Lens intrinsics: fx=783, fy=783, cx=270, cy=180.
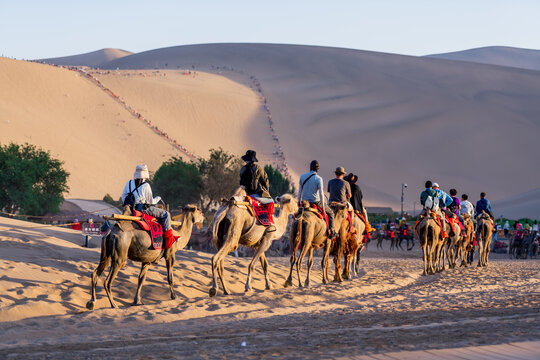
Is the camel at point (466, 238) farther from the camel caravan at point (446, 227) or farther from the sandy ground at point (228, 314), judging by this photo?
the sandy ground at point (228, 314)

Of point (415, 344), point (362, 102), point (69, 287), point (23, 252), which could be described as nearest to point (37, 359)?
point (415, 344)

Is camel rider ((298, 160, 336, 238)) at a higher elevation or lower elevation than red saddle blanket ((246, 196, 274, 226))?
higher

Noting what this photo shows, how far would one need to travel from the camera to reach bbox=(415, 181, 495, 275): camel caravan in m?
20.8

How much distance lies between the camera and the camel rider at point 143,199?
43.4 ft

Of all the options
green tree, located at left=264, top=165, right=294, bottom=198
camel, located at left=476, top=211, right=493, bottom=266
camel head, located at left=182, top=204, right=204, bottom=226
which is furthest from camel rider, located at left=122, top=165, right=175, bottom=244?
green tree, located at left=264, top=165, right=294, bottom=198

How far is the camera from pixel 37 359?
26.8 ft

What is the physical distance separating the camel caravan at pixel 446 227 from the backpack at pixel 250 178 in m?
5.95

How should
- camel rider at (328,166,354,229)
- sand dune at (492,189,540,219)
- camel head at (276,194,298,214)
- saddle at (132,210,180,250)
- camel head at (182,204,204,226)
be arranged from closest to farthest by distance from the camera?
1. saddle at (132,210,180,250)
2. camel head at (182,204,204,226)
3. camel head at (276,194,298,214)
4. camel rider at (328,166,354,229)
5. sand dune at (492,189,540,219)

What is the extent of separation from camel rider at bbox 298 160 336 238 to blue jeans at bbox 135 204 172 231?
3933 mm

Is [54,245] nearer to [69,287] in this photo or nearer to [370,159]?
[69,287]

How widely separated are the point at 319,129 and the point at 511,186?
83.1 feet

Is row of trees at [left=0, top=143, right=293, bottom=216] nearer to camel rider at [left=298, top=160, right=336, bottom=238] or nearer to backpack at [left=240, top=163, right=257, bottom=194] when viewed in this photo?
camel rider at [left=298, top=160, right=336, bottom=238]

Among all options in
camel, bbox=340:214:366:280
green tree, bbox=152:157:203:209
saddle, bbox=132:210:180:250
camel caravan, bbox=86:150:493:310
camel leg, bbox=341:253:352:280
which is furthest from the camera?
green tree, bbox=152:157:203:209

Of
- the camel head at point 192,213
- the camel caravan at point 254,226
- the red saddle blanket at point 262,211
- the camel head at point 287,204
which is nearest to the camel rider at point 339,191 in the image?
the camel caravan at point 254,226
